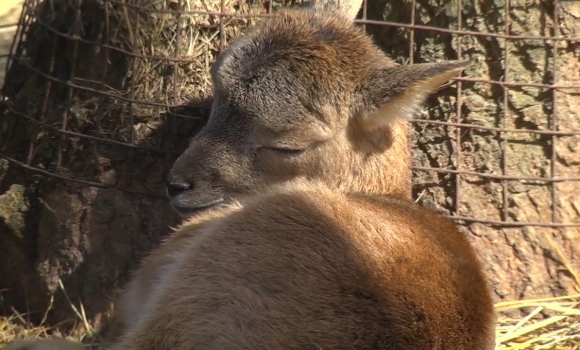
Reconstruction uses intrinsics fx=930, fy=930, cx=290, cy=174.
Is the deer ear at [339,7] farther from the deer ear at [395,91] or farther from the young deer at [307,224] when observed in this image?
the deer ear at [395,91]

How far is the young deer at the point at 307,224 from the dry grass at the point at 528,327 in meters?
1.19

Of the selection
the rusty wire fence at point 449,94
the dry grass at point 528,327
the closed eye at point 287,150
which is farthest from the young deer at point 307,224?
the dry grass at point 528,327

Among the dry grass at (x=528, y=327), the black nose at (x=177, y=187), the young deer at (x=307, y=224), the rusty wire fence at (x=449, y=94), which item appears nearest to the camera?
the young deer at (x=307, y=224)

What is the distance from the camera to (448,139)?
20.5 ft

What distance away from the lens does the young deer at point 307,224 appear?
3.97 m

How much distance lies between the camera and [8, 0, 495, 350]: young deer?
13.0 feet

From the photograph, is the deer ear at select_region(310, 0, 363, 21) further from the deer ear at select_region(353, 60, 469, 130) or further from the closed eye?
the closed eye

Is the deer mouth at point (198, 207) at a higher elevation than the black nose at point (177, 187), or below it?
below

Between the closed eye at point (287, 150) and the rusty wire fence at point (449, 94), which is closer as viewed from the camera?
the closed eye at point (287, 150)

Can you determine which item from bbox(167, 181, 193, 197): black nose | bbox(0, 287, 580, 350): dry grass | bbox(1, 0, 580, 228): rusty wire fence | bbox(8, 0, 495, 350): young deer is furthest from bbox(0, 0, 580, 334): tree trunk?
bbox(167, 181, 193, 197): black nose

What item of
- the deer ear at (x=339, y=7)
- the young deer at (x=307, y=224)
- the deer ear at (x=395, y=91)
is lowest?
the young deer at (x=307, y=224)

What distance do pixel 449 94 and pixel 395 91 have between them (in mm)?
1091

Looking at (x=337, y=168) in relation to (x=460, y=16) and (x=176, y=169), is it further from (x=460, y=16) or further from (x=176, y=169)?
(x=460, y=16)

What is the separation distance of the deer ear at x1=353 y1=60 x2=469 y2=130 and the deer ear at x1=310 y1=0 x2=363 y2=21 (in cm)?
87
